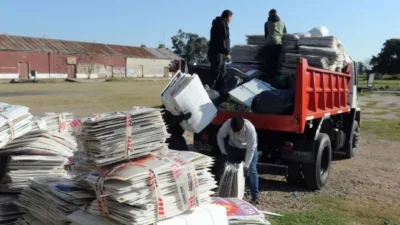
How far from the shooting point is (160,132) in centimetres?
429

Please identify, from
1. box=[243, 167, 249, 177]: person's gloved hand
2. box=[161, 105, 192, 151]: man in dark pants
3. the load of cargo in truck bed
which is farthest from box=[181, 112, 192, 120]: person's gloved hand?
the load of cargo in truck bed

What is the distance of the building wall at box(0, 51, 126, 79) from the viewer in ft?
179

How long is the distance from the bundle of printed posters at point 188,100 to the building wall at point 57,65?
5270cm

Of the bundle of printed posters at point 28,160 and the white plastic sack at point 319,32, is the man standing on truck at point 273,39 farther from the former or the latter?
the bundle of printed posters at point 28,160

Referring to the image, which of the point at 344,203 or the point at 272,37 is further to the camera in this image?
the point at 272,37

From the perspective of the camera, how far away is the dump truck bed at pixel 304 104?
702 centimetres

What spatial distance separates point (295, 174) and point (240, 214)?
316 cm

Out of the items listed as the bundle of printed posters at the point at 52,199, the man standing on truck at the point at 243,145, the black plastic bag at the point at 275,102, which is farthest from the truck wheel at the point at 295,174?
the bundle of printed posters at the point at 52,199

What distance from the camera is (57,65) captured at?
6091 cm

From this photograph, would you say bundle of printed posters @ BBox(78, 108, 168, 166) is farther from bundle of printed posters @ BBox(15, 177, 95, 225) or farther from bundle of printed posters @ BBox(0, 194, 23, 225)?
bundle of printed posters @ BBox(0, 194, 23, 225)

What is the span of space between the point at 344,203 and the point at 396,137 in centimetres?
870

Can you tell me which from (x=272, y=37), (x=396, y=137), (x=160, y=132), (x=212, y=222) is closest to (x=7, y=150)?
(x=160, y=132)

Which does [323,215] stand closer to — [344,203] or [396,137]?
[344,203]

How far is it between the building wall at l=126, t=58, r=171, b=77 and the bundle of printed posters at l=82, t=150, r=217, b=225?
67907mm
